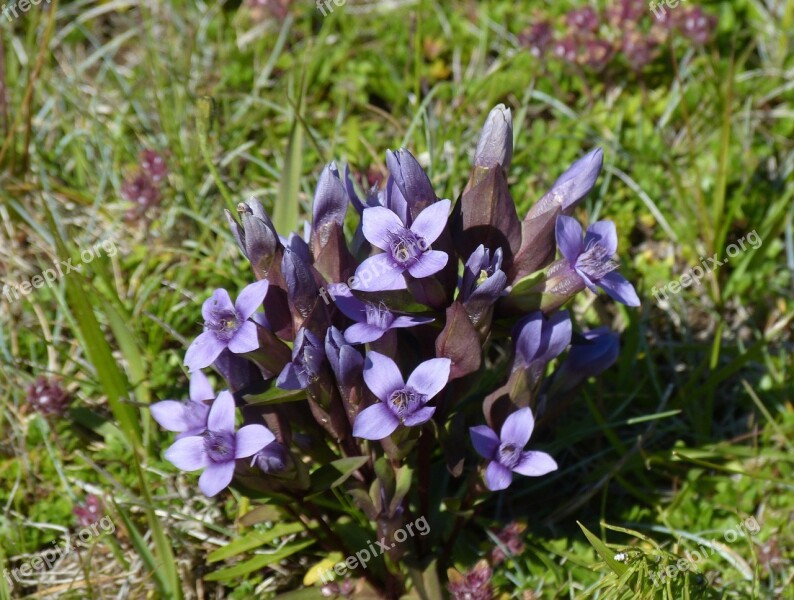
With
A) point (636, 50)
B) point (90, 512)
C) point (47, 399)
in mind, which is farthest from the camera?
point (636, 50)

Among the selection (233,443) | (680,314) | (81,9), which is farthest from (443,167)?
(81,9)

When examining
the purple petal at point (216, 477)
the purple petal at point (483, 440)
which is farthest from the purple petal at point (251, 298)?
the purple petal at point (483, 440)

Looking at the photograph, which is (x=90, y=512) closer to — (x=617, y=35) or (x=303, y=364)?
(x=303, y=364)

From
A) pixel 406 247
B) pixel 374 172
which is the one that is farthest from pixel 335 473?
pixel 374 172

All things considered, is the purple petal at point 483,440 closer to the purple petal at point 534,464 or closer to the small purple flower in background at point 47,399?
the purple petal at point 534,464

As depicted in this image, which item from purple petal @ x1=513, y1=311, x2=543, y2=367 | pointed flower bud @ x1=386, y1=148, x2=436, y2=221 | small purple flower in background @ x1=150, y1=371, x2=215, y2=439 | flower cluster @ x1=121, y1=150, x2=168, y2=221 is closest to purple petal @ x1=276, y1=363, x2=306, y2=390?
small purple flower in background @ x1=150, y1=371, x2=215, y2=439

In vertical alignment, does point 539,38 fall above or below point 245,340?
below

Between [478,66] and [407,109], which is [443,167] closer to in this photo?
[407,109]
